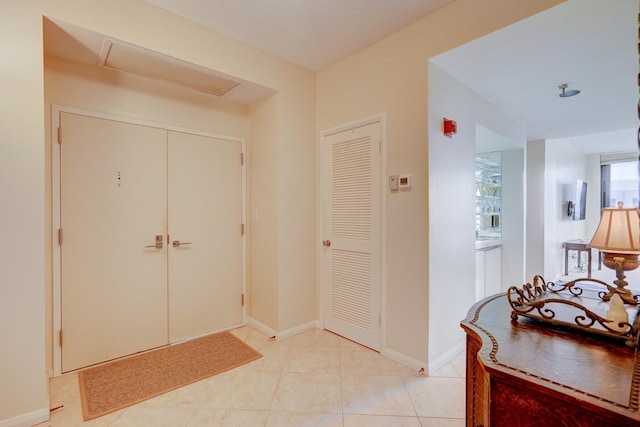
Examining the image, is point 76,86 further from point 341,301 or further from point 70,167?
point 341,301

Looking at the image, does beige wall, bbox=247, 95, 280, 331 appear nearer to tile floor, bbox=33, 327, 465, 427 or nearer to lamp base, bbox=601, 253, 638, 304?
tile floor, bbox=33, 327, 465, 427

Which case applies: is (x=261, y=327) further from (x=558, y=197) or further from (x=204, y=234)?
(x=558, y=197)

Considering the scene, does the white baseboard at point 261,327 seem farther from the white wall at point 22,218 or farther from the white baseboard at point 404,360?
the white wall at point 22,218

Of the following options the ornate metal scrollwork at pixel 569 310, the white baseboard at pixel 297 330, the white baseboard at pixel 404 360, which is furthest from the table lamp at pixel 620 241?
the white baseboard at pixel 297 330

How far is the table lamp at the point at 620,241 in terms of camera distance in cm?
116

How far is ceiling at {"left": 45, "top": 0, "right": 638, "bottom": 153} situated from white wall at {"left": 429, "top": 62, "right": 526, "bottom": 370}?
0.20 metres

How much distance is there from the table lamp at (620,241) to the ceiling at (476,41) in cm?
128

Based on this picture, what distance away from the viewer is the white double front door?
2.29 m

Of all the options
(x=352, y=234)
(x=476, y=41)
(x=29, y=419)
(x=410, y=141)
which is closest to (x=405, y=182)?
(x=410, y=141)

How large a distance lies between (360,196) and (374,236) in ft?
1.31

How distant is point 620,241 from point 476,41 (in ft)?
5.06

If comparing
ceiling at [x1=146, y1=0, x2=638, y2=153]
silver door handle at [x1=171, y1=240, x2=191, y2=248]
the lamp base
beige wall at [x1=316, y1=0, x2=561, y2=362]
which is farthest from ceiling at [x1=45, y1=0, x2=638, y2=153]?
silver door handle at [x1=171, y1=240, x2=191, y2=248]

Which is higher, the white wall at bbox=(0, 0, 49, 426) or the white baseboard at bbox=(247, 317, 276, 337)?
the white wall at bbox=(0, 0, 49, 426)

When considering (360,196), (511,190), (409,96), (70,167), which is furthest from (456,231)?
(70,167)
